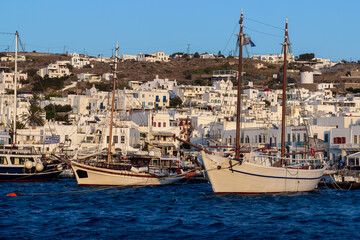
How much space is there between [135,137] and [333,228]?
189 feet

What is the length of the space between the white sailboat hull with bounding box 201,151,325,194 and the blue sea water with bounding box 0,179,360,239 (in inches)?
32.2

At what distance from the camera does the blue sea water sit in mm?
25297

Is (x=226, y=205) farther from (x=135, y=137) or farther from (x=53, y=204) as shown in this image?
(x=135, y=137)

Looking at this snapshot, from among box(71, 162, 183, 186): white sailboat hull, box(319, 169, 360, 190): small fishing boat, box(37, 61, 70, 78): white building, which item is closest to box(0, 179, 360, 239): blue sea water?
box(71, 162, 183, 186): white sailboat hull

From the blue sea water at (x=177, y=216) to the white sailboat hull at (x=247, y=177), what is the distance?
2.68ft

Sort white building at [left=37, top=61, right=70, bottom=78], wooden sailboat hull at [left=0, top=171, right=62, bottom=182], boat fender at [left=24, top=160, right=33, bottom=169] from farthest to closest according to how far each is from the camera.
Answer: white building at [left=37, top=61, right=70, bottom=78] < wooden sailboat hull at [left=0, top=171, right=62, bottom=182] < boat fender at [left=24, top=160, right=33, bottom=169]

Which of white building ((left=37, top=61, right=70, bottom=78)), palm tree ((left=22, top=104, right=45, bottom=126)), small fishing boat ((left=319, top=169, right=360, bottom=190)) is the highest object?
white building ((left=37, top=61, right=70, bottom=78))

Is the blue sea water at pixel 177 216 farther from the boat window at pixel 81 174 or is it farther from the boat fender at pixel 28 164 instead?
the boat fender at pixel 28 164

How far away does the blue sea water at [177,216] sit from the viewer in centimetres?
2530

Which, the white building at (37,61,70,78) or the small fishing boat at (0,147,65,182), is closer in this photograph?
the small fishing boat at (0,147,65,182)

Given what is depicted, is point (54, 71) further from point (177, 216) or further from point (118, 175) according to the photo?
point (177, 216)

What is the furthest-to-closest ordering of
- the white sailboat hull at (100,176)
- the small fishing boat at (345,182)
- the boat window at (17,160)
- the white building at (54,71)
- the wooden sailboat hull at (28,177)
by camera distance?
the white building at (54,71) < the boat window at (17,160) < the wooden sailboat hull at (28,177) < the small fishing boat at (345,182) < the white sailboat hull at (100,176)

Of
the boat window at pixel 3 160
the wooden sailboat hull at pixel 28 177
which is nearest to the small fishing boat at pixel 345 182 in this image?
the wooden sailboat hull at pixel 28 177

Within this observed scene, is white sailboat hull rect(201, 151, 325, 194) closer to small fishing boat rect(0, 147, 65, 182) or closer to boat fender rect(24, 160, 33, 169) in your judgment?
boat fender rect(24, 160, 33, 169)
